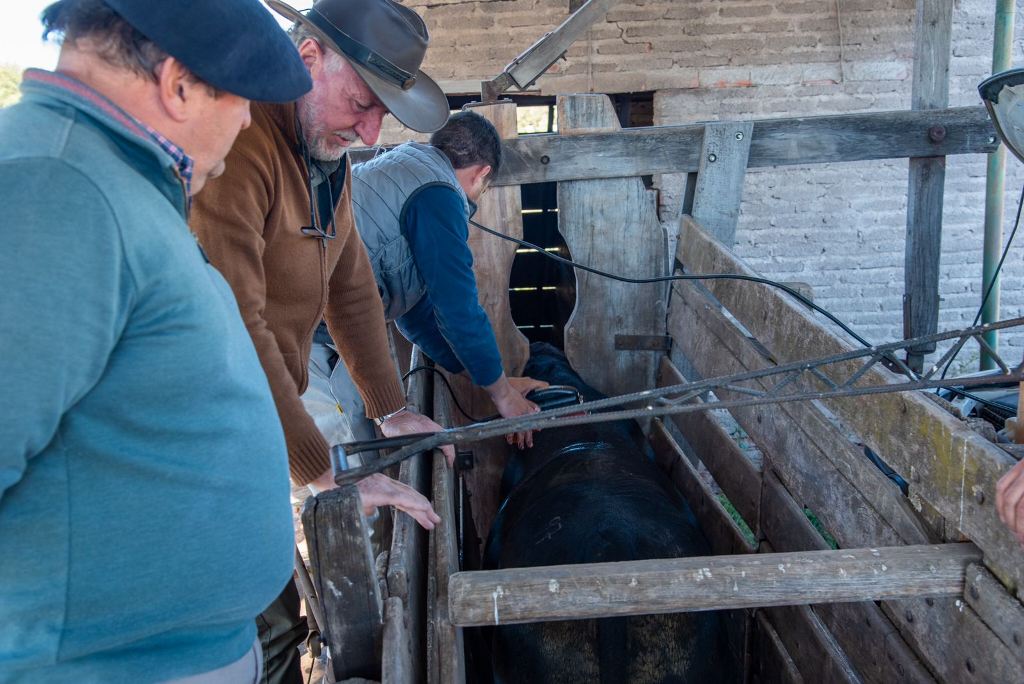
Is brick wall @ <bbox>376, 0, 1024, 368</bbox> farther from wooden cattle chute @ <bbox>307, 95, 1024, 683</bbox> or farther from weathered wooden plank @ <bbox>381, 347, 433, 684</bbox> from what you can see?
weathered wooden plank @ <bbox>381, 347, 433, 684</bbox>

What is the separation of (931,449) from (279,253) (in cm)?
155

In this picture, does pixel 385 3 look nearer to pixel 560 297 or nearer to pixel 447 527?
pixel 447 527

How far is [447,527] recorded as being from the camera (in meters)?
2.24

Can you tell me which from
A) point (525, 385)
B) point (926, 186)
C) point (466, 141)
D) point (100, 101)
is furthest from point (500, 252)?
point (100, 101)

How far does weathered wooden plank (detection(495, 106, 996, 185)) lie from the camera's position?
3748mm

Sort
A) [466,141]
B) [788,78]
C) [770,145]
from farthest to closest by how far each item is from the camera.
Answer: [788,78] → [770,145] → [466,141]

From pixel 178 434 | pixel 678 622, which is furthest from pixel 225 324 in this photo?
pixel 678 622

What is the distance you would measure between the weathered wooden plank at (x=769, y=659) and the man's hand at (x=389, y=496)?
1.26m

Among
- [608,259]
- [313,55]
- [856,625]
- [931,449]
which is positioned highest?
[313,55]

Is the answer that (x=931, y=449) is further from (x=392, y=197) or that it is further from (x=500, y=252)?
(x=500, y=252)

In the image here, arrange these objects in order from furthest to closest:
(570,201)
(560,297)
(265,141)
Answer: (560,297)
(570,201)
(265,141)

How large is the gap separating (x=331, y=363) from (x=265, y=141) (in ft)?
4.89

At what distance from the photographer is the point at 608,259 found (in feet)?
13.5

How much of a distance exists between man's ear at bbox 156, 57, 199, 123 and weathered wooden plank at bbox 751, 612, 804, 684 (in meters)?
2.20
